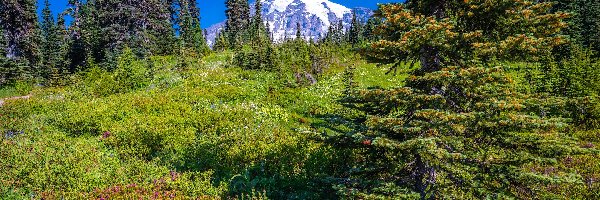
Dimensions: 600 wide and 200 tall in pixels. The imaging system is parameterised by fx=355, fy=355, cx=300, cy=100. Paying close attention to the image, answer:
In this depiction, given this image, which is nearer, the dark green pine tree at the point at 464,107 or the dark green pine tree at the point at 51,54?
the dark green pine tree at the point at 464,107

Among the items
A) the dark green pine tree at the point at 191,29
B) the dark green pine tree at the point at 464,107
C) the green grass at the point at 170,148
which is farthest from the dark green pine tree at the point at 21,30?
the dark green pine tree at the point at 464,107

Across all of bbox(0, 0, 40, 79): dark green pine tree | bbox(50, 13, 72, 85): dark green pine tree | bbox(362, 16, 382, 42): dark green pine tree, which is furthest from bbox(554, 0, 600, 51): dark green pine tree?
bbox(0, 0, 40, 79): dark green pine tree

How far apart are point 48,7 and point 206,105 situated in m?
57.1

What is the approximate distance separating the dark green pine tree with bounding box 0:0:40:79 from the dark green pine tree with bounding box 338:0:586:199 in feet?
155

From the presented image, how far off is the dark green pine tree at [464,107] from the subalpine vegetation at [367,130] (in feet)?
0.10

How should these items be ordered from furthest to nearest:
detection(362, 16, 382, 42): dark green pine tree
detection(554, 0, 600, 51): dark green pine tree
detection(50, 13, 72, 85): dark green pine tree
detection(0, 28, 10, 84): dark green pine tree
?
1. detection(554, 0, 600, 51): dark green pine tree
2. detection(0, 28, 10, 84): dark green pine tree
3. detection(50, 13, 72, 85): dark green pine tree
4. detection(362, 16, 382, 42): dark green pine tree

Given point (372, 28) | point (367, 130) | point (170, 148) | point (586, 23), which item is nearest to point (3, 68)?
point (170, 148)

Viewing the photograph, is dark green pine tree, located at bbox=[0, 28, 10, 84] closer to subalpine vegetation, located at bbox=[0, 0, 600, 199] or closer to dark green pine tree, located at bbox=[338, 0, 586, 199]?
subalpine vegetation, located at bbox=[0, 0, 600, 199]

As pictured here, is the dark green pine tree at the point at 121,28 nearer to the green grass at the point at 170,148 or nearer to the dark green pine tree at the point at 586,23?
the green grass at the point at 170,148

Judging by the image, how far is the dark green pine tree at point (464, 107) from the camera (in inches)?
226

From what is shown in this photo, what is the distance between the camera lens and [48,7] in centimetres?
5847

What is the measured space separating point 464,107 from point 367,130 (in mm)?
1762

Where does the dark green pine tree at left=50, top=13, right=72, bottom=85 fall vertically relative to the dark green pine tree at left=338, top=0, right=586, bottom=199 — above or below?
above

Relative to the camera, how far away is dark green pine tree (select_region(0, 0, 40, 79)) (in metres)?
41.7
